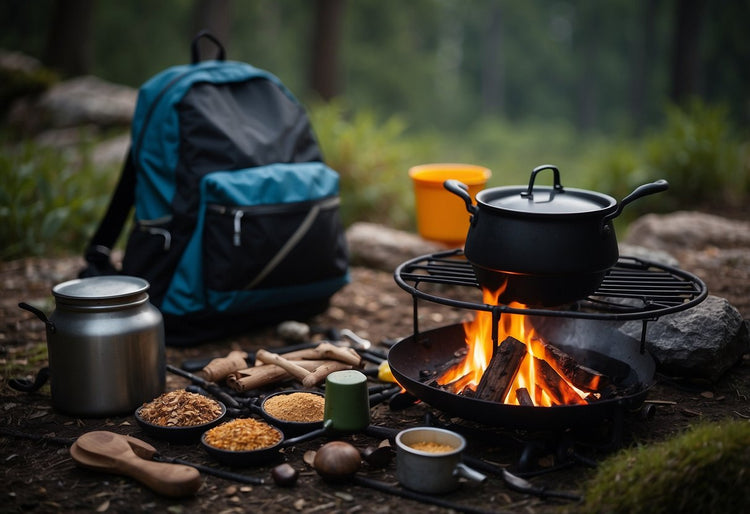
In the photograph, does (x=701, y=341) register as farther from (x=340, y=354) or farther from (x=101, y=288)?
(x=101, y=288)

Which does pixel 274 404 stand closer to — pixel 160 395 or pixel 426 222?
pixel 160 395

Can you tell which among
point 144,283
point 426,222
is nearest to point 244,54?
point 426,222

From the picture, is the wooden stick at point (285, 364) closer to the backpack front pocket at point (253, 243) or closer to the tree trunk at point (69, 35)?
the backpack front pocket at point (253, 243)

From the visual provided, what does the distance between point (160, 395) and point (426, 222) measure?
2239mm

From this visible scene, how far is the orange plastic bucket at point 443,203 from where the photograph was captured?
4.74 metres

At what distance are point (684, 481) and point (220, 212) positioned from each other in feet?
8.10

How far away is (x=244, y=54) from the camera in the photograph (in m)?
20.9

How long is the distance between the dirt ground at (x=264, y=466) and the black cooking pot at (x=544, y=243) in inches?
22.3

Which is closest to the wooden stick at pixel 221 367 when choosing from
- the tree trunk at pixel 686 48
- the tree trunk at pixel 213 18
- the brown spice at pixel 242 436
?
the brown spice at pixel 242 436

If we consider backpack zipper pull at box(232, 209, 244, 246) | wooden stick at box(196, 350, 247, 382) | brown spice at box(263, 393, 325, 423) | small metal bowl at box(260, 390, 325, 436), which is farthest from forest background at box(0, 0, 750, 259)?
small metal bowl at box(260, 390, 325, 436)

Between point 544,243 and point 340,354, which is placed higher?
point 544,243

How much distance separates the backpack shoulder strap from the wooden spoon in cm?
176

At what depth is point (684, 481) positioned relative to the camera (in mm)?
2232

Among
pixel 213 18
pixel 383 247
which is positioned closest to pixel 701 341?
pixel 383 247
